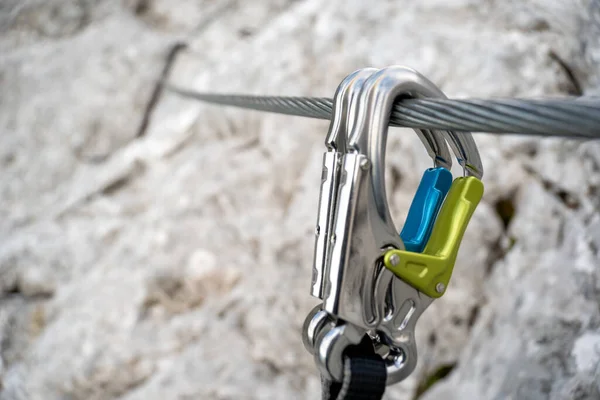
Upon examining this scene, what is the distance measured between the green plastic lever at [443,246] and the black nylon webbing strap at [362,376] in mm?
86

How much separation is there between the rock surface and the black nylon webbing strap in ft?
2.04

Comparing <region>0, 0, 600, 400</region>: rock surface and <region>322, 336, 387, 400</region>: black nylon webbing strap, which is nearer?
<region>322, 336, 387, 400</region>: black nylon webbing strap

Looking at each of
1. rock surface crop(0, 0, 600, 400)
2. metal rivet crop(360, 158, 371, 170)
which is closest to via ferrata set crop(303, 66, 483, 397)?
metal rivet crop(360, 158, 371, 170)

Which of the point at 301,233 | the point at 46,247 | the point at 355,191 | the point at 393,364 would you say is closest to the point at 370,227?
the point at 355,191

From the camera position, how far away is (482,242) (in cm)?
158

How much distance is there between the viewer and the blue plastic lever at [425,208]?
22.4 inches

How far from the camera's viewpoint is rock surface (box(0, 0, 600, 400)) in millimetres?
1387

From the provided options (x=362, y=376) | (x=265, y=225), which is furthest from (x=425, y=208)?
(x=265, y=225)

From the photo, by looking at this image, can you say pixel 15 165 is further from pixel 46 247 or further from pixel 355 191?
pixel 355 191

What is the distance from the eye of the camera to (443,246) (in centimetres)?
56

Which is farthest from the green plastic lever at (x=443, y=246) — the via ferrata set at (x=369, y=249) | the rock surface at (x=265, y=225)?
the rock surface at (x=265, y=225)

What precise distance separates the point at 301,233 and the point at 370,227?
136cm

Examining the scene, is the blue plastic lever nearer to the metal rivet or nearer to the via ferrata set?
the via ferrata set

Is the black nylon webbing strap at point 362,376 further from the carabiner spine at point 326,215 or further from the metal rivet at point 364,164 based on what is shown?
the metal rivet at point 364,164
